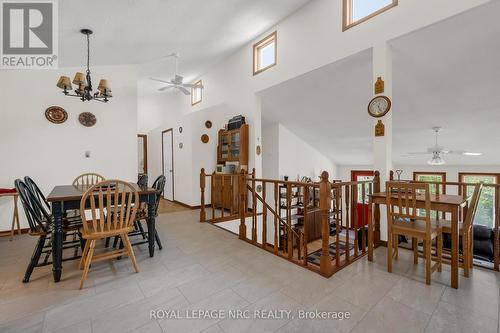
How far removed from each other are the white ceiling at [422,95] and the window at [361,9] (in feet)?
1.51

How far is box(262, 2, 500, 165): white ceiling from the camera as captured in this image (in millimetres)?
2602

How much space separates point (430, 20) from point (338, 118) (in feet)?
8.24

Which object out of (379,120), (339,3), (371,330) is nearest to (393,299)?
(371,330)

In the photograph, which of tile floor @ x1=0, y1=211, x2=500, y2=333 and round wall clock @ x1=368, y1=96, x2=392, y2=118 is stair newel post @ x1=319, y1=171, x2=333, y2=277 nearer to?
tile floor @ x1=0, y1=211, x2=500, y2=333

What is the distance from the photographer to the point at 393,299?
6.07ft

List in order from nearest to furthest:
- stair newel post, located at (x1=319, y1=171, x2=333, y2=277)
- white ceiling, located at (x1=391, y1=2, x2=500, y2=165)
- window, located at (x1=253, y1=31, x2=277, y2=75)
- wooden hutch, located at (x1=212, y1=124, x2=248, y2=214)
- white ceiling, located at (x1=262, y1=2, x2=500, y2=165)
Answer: stair newel post, located at (x1=319, y1=171, x2=333, y2=277) → white ceiling, located at (x1=391, y1=2, x2=500, y2=165) → white ceiling, located at (x1=262, y1=2, x2=500, y2=165) → window, located at (x1=253, y1=31, x2=277, y2=75) → wooden hutch, located at (x1=212, y1=124, x2=248, y2=214)

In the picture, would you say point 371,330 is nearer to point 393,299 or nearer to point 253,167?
point 393,299

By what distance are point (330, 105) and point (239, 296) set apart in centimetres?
391

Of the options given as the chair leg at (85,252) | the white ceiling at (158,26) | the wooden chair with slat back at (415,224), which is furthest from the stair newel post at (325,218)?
the white ceiling at (158,26)

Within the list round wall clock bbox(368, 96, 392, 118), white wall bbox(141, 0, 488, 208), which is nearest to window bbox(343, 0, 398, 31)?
white wall bbox(141, 0, 488, 208)

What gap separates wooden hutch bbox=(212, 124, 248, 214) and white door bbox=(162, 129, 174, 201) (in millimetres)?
1641

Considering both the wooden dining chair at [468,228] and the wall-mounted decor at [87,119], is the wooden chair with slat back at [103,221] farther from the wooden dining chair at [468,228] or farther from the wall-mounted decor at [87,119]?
the wooden dining chair at [468,228]

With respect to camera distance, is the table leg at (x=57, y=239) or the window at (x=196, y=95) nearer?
the table leg at (x=57, y=239)

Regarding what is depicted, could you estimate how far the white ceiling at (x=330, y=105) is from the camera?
3.65m
